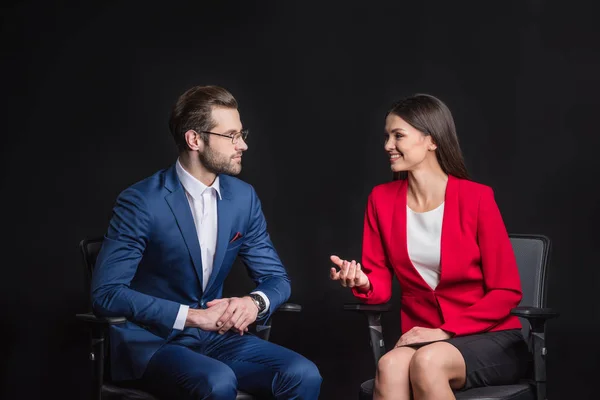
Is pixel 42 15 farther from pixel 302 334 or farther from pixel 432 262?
pixel 432 262

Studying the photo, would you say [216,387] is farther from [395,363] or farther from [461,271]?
[461,271]

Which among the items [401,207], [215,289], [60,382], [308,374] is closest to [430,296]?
[401,207]

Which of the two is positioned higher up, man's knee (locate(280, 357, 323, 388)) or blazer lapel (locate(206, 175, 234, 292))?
blazer lapel (locate(206, 175, 234, 292))

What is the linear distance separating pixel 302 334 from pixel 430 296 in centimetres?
155

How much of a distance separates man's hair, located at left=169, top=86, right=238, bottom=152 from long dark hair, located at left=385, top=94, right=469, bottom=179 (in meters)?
0.76

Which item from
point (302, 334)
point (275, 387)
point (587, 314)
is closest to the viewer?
point (275, 387)

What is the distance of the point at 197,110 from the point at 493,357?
1.59 metres

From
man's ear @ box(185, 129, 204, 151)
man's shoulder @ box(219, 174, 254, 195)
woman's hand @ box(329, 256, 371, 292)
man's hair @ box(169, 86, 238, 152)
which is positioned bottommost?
woman's hand @ box(329, 256, 371, 292)

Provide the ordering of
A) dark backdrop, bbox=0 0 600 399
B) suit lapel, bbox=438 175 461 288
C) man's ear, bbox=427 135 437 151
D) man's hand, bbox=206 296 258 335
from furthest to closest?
dark backdrop, bbox=0 0 600 399 → man's ear, bbox=427 135 437 151 → suit lapel, bbox=438 175 461 288 → man's hand, bbox=206 296 258 335

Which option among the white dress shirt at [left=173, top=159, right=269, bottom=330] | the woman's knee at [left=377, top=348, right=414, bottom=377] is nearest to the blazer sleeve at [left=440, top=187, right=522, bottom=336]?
the woman's knee at [left=377, top=348, right=414, bottom=377]

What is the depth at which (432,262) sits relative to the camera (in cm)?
366

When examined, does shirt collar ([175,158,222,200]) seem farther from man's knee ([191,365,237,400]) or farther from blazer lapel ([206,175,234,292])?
man's knee ([191,365,237,400])

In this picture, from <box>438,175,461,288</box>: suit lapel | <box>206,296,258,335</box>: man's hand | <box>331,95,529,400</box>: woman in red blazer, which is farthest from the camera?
<box>438,175,461,288</box>: suit lapel

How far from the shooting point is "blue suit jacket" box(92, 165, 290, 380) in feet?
10.8
